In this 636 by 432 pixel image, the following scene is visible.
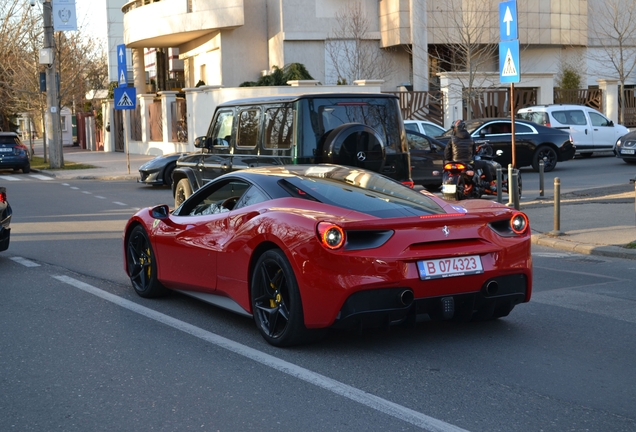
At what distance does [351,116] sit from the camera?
39.9 feet

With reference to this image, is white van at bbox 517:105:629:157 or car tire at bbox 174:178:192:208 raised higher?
white van at bbox 517:105:629:157

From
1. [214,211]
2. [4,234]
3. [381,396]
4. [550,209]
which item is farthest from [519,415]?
[550,209]

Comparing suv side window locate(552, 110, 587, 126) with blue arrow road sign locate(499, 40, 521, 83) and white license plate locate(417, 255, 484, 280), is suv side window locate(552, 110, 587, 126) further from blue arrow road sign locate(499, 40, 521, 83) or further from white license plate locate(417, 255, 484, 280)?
white license plate locate(417, 255, 484, 280)

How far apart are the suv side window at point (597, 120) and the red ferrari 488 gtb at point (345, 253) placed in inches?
933

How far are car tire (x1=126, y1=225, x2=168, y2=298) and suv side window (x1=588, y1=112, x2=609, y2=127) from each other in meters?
23.6

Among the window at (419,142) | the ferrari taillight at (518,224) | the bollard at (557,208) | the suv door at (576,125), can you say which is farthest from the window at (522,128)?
the ferrari taillight at (518,224)

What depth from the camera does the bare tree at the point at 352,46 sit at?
38.4 meters

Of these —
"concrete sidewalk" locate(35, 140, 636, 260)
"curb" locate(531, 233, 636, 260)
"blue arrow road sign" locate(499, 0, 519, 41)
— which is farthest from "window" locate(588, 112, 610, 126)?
"curb" locate(531, 233, 636, 260)

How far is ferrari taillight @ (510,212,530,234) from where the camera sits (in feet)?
22.0

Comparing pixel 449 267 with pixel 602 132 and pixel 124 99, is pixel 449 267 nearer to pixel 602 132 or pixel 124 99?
pixel 124 99

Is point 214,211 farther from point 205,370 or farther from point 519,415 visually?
point 519,415

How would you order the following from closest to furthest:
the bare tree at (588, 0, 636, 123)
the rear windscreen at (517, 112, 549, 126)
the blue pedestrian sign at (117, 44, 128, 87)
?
1. the rear windscreen at (517, 112, 549, 126)
2. the blue pedestrian sign at (117, 44, 128, 87)
3. the bare tree at (588, 0, 636, 123)

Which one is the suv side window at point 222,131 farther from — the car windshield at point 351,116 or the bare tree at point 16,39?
the bare tree at point 16,39

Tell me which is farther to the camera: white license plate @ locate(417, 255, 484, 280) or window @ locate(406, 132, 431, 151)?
Answer: window @ locate(406, 132, 431, 151)
